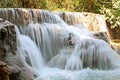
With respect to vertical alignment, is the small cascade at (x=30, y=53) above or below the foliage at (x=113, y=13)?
below

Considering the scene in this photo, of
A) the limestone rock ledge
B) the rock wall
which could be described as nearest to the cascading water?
the limestone rock ledge

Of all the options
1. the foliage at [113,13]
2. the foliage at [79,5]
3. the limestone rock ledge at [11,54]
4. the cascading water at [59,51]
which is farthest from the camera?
the foliage at [113,13]

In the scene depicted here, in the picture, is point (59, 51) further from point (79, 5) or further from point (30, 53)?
point (79, 5)

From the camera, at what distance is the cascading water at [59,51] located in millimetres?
9562

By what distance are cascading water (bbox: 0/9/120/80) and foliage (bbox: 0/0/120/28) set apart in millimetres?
4511

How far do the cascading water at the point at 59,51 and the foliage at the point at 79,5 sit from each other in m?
4.51

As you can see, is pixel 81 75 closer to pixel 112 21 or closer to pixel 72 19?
pixel 72 19

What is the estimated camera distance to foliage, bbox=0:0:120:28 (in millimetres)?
16438

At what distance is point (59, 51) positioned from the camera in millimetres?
11367

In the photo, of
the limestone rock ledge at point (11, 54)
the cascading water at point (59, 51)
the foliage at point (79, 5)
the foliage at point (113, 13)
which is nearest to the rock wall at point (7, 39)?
the limestone rock ledge at point (11, 54)

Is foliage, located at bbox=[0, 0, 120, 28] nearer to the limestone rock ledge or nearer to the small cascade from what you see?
the small cascade

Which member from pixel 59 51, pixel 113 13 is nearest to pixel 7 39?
pixel 59 51

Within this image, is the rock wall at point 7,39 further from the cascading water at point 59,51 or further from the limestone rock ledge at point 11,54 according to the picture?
the cascading water at point 59,51

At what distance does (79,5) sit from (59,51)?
8.36 metres
